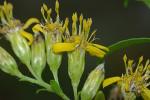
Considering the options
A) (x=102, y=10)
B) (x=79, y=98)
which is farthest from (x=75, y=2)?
(x=79, y=98)

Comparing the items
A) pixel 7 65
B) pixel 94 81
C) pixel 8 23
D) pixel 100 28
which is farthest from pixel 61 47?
pixel 100 28

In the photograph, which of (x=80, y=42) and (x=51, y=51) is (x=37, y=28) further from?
(x=80, y=42)

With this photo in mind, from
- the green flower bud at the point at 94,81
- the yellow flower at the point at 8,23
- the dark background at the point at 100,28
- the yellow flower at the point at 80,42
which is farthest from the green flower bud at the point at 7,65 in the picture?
the dark background at the point at 100,28

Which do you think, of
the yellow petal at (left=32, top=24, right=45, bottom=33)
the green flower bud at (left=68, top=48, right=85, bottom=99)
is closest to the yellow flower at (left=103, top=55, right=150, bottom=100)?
the green flower bud at (left=68, top=48, right=85, bottom=99)

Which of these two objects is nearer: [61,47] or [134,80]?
[61,47]

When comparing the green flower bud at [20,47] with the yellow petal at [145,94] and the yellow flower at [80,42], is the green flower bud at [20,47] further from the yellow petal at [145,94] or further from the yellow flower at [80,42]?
the yellow petal at [145,94]

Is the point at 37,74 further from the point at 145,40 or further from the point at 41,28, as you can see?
the point at 145,40
